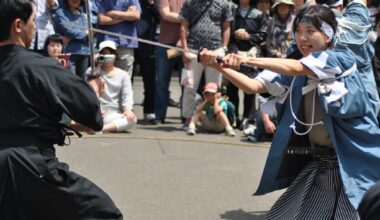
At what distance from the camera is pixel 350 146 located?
4.25 m

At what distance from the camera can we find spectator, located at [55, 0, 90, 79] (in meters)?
8.05

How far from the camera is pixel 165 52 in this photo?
877 cm

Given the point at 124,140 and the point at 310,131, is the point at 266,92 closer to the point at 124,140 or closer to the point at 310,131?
the point at 310,131

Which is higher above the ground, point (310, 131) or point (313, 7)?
point (313, 7)

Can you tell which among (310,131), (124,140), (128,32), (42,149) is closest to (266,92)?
(310,131)

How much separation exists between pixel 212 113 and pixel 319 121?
4032mm

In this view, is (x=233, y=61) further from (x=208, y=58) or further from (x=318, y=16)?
(x=318, y=16)

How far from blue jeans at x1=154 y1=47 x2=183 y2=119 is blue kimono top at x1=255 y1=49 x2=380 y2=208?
438 centimetres

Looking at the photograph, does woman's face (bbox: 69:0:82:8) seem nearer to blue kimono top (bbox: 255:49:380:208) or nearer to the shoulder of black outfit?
blue kimono top (bbox: 255:49:380:208)

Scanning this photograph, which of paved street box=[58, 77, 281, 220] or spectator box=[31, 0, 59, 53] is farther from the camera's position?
spectator box=[31, 0, 59, 53]

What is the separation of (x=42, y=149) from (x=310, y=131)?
69.1 inches

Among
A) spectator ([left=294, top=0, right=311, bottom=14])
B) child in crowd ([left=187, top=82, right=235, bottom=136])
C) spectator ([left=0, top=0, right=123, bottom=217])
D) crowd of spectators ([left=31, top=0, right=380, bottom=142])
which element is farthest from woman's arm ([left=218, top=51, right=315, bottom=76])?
child in crowd ([left=187, top=82, right=235, bottom=136])

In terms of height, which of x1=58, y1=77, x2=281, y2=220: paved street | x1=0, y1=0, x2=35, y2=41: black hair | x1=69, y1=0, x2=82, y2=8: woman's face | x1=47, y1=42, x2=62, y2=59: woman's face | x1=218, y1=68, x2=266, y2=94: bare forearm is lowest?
x1=58, y1=77, x2=281, y2=220: paved street

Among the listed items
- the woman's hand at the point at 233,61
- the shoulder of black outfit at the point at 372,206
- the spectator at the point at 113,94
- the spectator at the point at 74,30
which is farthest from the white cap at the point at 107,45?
the shoulder of black outfit at the point at 372,206
